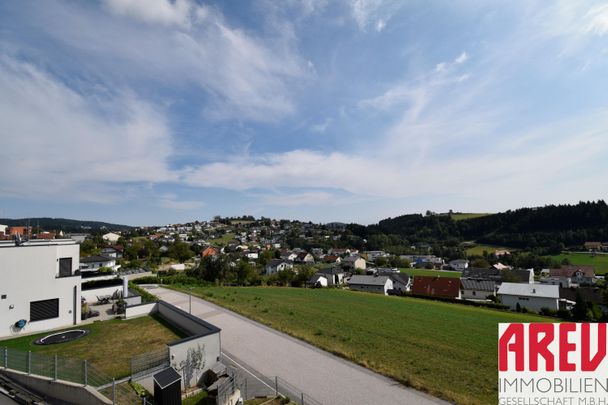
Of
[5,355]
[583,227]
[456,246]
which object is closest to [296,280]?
[5,355]

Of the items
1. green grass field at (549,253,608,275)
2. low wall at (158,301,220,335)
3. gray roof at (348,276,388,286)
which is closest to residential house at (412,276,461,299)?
gray roof at (348,276,388,286)

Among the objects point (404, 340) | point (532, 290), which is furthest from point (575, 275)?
point (404, 340)

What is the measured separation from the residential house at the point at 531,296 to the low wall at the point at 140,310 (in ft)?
159

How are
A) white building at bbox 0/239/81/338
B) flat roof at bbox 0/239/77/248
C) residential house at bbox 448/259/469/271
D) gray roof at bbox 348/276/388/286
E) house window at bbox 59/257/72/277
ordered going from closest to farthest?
white building at bbox 0/239/81/338 → flat roof at bbox 0/239/77/248 → house window at bbox 59/257/72/277 → gray roof at bbox 348/276/388/286 → residential house at bbox 448/259/469/271

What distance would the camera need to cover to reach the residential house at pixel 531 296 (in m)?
44.7

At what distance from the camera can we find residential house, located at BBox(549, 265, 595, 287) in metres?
73.3

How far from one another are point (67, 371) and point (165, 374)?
423cm

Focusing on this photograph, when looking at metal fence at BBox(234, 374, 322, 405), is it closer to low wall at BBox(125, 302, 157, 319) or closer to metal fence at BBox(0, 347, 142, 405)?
metal fence at BBox(0, 347, 142, 405)

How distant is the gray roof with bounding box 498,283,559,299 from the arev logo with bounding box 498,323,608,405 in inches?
1602

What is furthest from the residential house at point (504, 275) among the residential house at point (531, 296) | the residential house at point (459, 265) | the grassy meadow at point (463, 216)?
the grassy meadow at point (463, 216)

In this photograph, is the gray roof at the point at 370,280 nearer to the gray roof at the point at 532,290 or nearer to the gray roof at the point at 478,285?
the gray roof at the point at 478,285

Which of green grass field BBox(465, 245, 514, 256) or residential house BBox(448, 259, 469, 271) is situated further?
green grass field BBox(465, 245, 514, 256)

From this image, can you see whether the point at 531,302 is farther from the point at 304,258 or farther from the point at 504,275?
the point at 304,258

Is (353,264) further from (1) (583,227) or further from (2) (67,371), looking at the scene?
(1) (583,227)
